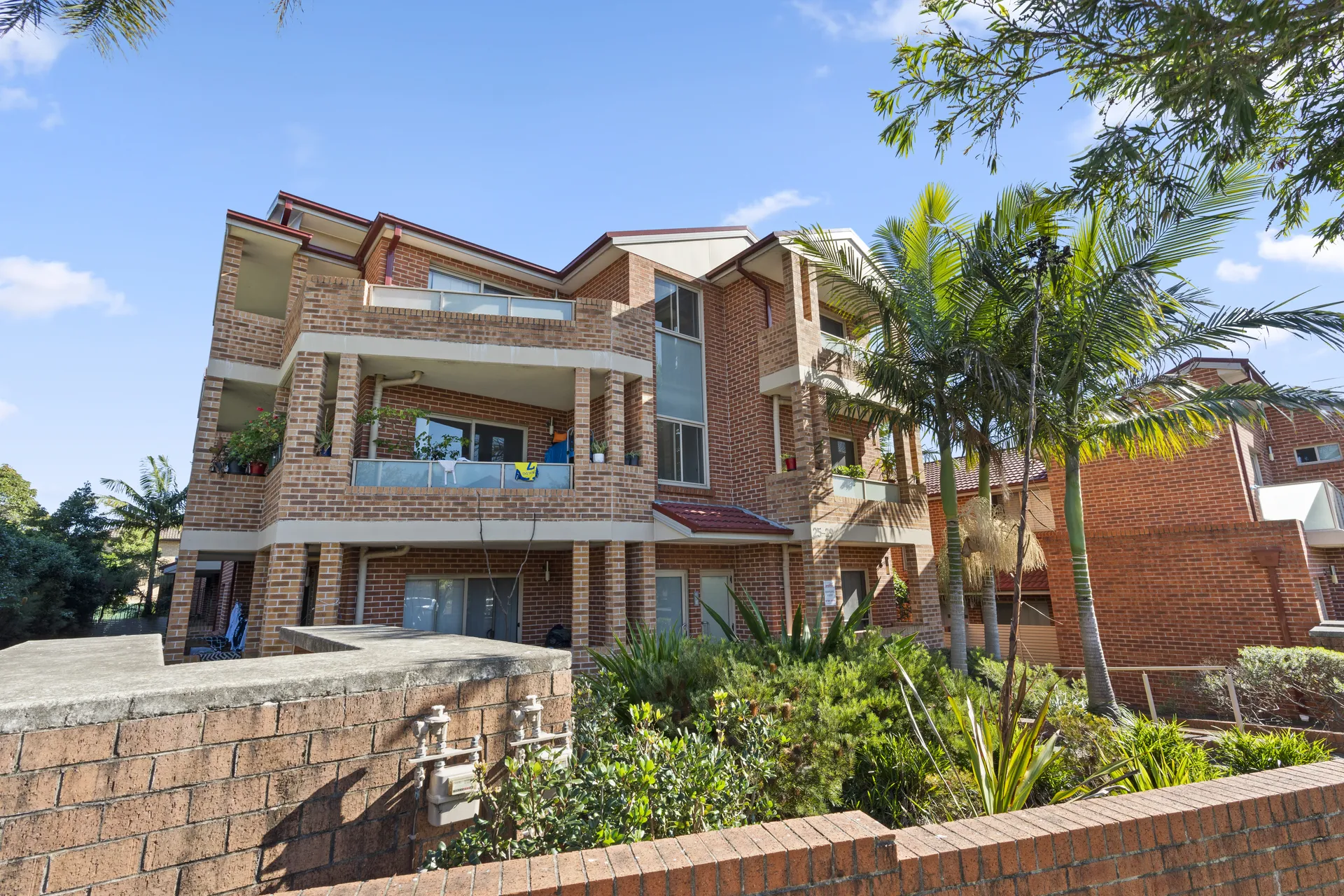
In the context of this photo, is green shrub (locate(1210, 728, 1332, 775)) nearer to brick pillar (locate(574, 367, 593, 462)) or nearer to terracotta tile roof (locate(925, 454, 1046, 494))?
brick pillar (locate(574, 367, 593, 462))

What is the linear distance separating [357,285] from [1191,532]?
56.8ft

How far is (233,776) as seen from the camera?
2779mm

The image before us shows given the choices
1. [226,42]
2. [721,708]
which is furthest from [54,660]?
[226,42]

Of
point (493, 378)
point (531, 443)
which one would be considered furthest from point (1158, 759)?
point (531, 443)

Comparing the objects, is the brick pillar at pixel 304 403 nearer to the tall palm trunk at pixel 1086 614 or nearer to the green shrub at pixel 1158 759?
the green shrub at pixel 1158 759

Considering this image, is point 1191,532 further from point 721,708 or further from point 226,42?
point 226,42

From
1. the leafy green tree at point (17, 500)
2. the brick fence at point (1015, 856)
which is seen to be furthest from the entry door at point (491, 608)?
the leafy green tree at point (17, 500)

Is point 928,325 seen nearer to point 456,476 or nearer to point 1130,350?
point 1130,350

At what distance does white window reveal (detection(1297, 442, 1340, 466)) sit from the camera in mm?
18922

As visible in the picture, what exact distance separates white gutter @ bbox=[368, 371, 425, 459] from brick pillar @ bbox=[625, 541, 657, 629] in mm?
5160

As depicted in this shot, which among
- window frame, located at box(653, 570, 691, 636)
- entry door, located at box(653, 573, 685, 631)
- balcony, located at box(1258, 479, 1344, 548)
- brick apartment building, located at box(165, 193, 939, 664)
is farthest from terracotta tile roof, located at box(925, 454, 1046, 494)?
entry door, located at box(653, 573, 685, 631)

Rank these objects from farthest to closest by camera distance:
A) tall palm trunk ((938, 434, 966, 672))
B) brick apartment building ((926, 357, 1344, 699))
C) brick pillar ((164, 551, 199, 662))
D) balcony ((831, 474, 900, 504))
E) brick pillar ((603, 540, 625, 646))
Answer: balcony ((831, 474, 900, 504)) < brick apartment building ((926, 357, 1344, 699)) < brick pillar ((603, 540, 625, 646)) < tall palm trunk ((938, 434, 966, 672)) < brick pillar ((164, 551, 199, 662))

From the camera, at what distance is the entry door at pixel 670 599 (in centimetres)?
1373

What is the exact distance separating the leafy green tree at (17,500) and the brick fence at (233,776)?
86.7 feet
